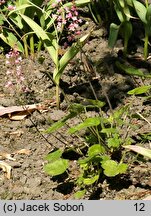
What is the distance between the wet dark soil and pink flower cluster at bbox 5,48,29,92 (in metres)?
0.06

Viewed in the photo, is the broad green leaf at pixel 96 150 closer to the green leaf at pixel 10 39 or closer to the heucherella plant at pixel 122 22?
the heucherella plant at pixel 122 22

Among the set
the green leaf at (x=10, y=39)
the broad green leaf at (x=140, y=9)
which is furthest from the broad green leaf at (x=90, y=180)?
the green leaf at (x=10, y=39)

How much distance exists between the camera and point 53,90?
10.1 ft

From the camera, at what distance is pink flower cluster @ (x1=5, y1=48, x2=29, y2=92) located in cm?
267

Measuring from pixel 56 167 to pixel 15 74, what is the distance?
0.70 metres

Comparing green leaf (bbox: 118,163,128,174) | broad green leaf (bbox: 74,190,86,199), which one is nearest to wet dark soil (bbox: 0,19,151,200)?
broad green leaf (bbox: 74,190,86,199)

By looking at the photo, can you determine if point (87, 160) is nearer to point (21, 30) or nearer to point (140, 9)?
point (140, 9)

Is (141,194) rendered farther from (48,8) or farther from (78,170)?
(48,8)

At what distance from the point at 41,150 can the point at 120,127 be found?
42 cm

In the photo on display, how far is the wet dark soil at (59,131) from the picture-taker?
238cm

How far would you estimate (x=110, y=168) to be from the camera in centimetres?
226

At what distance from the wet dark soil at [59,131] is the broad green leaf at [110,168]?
0.50 feet

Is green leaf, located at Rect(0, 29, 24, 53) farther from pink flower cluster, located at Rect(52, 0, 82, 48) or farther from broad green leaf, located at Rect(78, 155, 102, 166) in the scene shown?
broad green leaf, located at Rect(78, 155, 102, 166)

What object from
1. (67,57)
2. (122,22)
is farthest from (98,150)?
(122,22)
